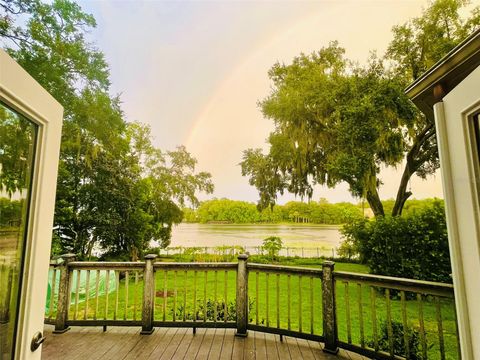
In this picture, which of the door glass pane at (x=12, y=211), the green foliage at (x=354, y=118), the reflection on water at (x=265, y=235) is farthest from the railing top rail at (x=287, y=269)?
the reflection on water at (x=265, y=235)

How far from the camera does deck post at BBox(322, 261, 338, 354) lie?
2.62 m

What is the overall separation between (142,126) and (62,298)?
21.2 ft

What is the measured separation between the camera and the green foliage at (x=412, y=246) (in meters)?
4.44

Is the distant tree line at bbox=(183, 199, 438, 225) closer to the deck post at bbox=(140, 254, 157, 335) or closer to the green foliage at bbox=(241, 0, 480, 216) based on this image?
the green foliage at bbox=(241, 0, 480, 216)

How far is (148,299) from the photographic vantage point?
10.1 feet

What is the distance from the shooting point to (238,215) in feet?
25.4

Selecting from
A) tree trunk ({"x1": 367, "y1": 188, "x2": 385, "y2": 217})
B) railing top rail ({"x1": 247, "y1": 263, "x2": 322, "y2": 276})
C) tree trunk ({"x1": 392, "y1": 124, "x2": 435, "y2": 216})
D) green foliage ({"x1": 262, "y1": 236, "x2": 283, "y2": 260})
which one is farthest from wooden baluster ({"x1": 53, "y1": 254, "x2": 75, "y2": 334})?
tree trunk ({"x1": 392, "y1": 124, "x2": 435, "y2": 216})

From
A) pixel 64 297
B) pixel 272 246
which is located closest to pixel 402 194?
pixel 272 246

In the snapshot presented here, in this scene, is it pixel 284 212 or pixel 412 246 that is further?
pixel 284 212

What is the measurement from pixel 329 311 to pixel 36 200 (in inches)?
109

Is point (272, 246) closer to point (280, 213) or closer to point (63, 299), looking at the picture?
point (280, 213)

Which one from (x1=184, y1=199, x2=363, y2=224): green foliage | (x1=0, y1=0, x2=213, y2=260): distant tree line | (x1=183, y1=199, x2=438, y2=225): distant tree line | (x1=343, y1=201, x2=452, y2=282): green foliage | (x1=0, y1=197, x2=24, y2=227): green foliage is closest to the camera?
(x1=0, y1=197, x2=24, y2=227): green foliage

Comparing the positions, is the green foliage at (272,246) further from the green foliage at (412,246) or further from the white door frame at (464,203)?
the white door frame at (464,203)

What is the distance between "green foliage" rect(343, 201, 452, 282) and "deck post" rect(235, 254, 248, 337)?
318 cm
